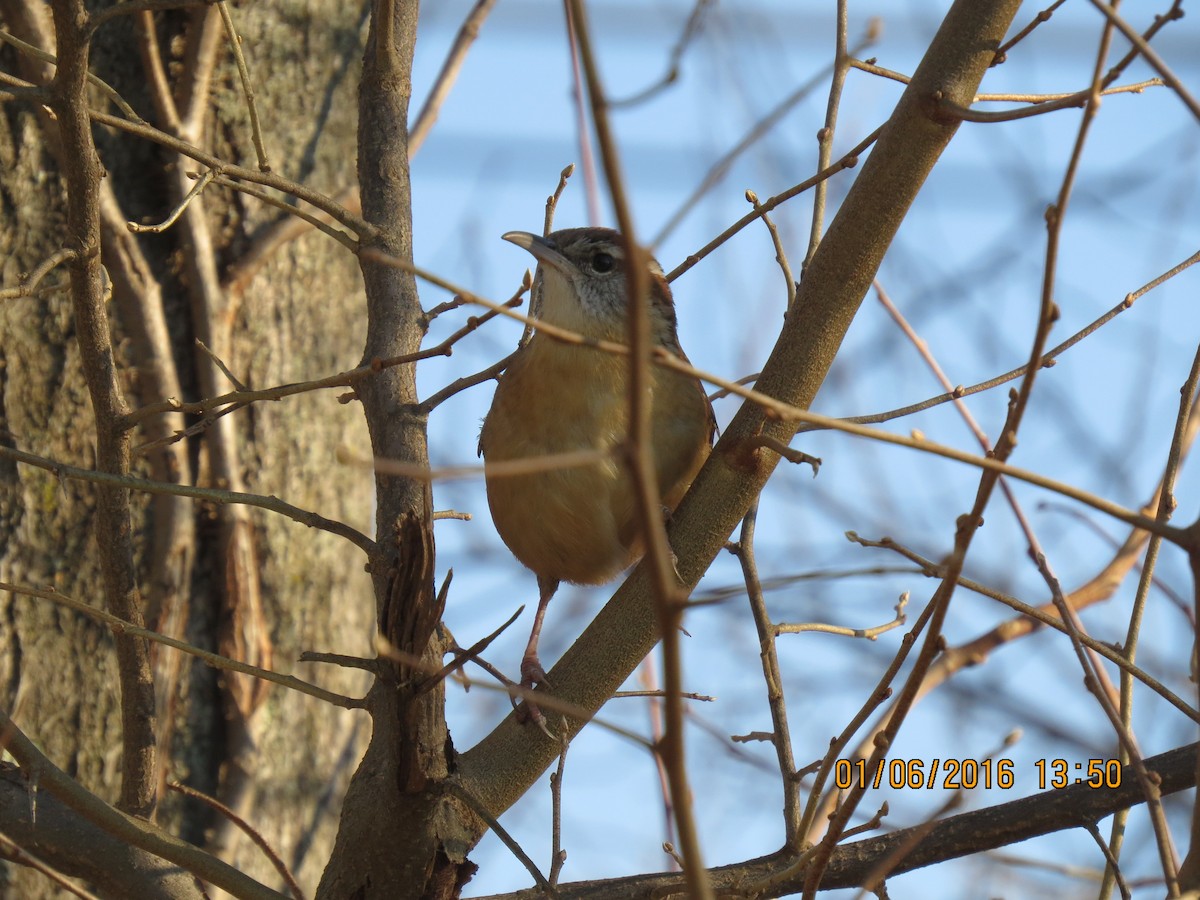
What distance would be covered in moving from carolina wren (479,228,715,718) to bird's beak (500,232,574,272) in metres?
0.36

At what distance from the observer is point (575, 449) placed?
11.5ft

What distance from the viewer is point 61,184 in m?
4.01

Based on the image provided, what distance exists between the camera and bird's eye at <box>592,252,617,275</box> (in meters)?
4.05

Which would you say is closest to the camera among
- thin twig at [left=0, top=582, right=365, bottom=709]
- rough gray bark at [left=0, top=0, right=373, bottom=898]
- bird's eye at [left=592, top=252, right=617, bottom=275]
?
thin twig at [left=0, top=582, right=365, bottom=709]

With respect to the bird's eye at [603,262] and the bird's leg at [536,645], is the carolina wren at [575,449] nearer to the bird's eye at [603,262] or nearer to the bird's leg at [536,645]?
the bird's leg at [536,645]

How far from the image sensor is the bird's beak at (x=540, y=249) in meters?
3.93

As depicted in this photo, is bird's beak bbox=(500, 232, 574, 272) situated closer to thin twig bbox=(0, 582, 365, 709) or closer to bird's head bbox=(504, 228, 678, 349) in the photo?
bird's head bbox=(504, 228, 678, 349)

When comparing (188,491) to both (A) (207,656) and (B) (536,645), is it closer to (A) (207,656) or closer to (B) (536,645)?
(A) (207,656)

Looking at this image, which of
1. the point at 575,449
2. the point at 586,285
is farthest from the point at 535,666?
the point at 586,285

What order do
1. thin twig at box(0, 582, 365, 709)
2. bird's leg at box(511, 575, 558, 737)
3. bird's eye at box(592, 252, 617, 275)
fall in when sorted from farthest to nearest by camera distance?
bird's eye at box(592, 252, 617, 275)
bird's leg at box(511, 575, 558, 737)
thin twig at box(0, 582, 365, 709)

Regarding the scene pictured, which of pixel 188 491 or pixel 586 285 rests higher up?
pixel 586 285

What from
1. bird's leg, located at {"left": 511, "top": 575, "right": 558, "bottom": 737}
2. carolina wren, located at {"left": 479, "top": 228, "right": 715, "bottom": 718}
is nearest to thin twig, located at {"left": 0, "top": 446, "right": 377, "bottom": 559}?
bird's leg, located at {"left": 511, "top": 575, "right": 558, "bottom": 737}

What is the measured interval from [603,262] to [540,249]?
8.0 inches

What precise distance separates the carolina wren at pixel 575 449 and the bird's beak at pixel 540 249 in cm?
36
